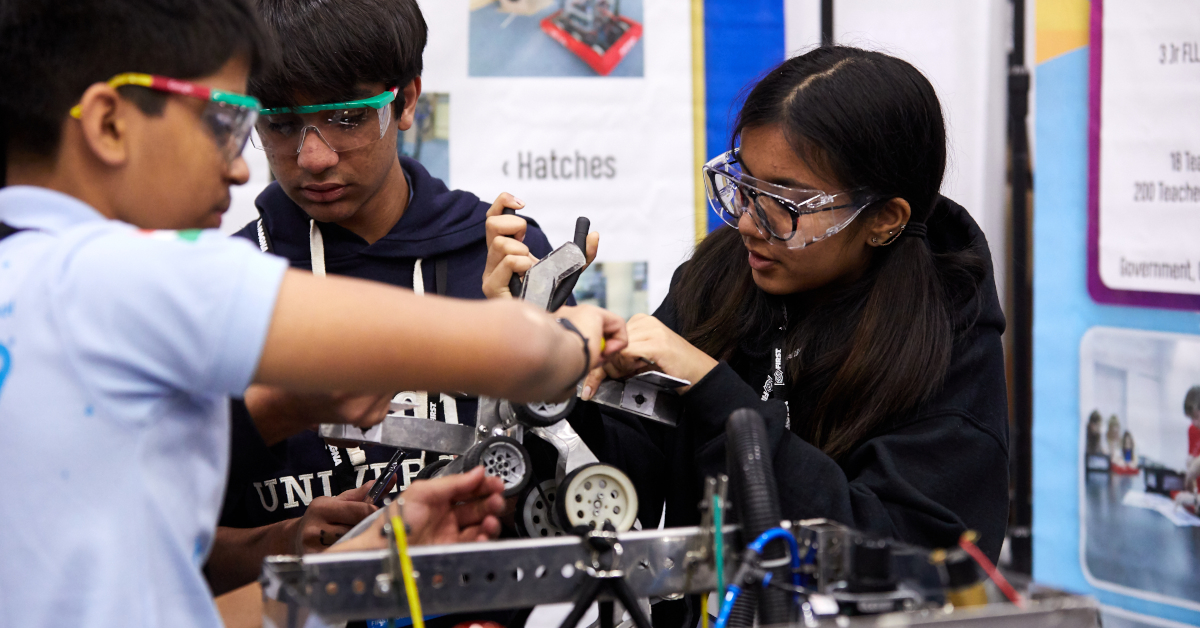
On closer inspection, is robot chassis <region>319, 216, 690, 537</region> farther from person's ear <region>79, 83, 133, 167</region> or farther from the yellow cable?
person's ear <region>79, 83, 133, 167</region>

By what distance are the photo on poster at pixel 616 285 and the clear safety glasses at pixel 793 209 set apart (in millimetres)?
884

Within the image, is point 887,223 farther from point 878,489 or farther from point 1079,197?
point 1079,197

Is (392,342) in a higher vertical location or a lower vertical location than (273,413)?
higher

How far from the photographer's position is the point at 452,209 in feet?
5.63

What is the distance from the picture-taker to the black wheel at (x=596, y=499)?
107cm

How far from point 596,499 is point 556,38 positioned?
1507mm

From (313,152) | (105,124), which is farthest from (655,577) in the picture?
(313,152)

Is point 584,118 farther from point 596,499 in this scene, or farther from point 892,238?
point 596,499

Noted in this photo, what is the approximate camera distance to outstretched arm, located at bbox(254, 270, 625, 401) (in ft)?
2.29

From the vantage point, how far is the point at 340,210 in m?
1.59

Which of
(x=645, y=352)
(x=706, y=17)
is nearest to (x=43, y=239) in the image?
(x=645, y=352)

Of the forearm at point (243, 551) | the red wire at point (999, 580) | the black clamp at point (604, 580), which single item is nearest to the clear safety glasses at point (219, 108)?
the black clamp at point (604, 580)

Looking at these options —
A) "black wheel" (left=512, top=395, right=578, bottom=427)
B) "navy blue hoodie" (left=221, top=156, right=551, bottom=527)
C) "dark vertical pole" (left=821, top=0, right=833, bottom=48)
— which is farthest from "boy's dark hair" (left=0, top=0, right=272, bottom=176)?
"dark vertical pole" (left=821, top=0, right=833, bottom=48)

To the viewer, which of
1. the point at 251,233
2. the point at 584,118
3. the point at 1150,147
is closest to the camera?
the point at 251,233
